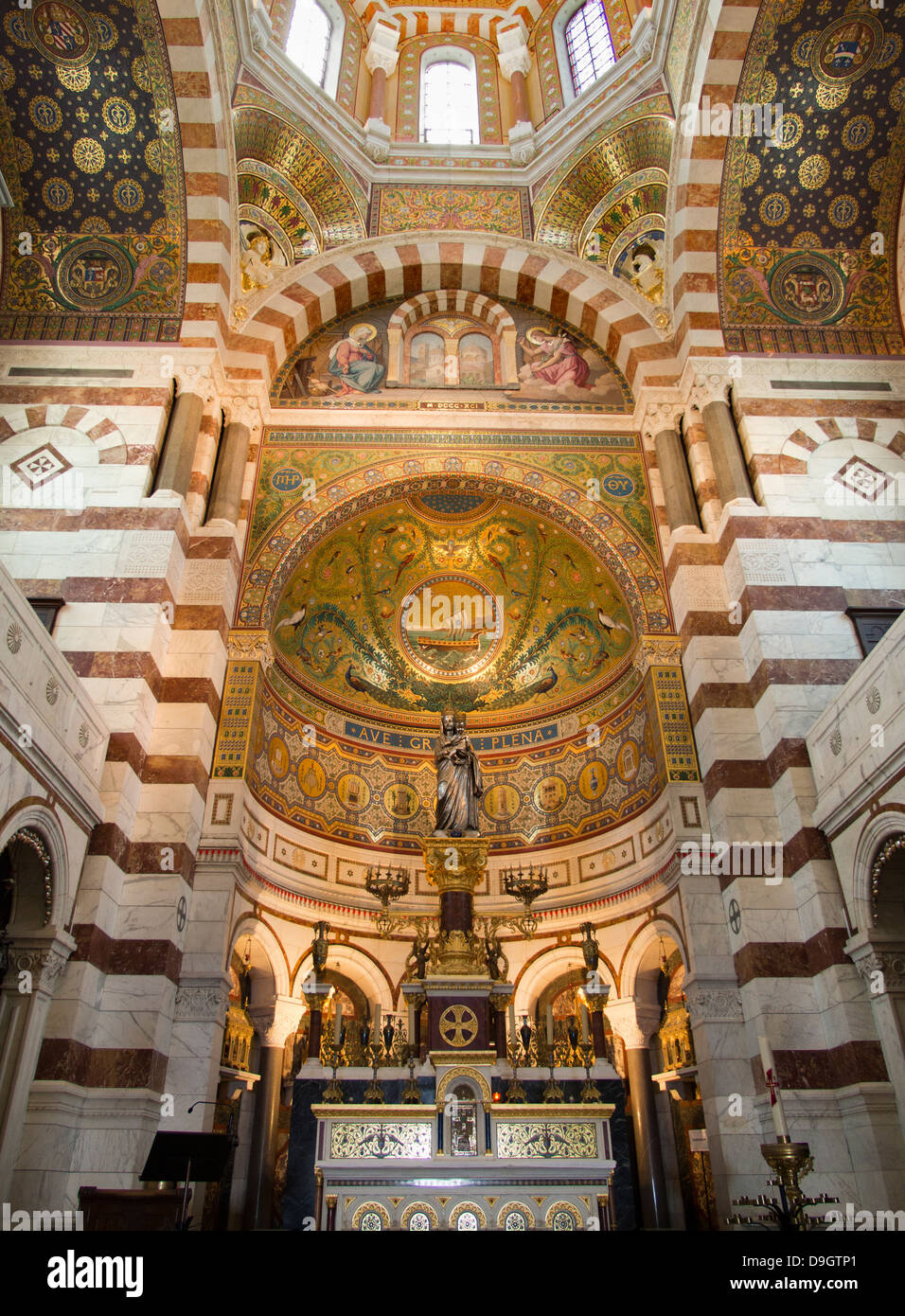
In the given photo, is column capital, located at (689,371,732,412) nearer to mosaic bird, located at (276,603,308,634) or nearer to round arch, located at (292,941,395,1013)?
mosaic bird, located at (276,603,308,634)

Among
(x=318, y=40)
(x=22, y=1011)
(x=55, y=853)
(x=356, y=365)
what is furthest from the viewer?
(x=318, y=40)

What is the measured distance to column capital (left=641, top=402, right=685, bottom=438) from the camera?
1303cm

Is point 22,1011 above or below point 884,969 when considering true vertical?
below

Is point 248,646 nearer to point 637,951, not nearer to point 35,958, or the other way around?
point 35,958

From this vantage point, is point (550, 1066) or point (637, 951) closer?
point (550, 1066)

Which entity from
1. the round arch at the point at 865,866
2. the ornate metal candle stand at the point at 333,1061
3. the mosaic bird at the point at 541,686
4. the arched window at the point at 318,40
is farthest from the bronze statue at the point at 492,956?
the arched window at the point at 318,40

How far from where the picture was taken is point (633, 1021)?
12.3 metres

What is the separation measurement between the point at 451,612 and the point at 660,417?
4.56 m

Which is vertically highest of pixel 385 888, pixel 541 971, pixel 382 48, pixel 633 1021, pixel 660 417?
pixel 382 48

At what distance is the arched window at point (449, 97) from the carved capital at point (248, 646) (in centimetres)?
1001

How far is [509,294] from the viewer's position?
15102 millimetres

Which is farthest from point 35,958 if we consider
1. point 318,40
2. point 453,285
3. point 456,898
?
point 318,40

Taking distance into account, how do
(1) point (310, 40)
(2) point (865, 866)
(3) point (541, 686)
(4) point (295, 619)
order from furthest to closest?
(1) point (310, 40) → (3) point (541, 686) → (4) point (295, 619) → (2) point (865, 866)

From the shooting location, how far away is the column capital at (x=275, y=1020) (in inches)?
468
